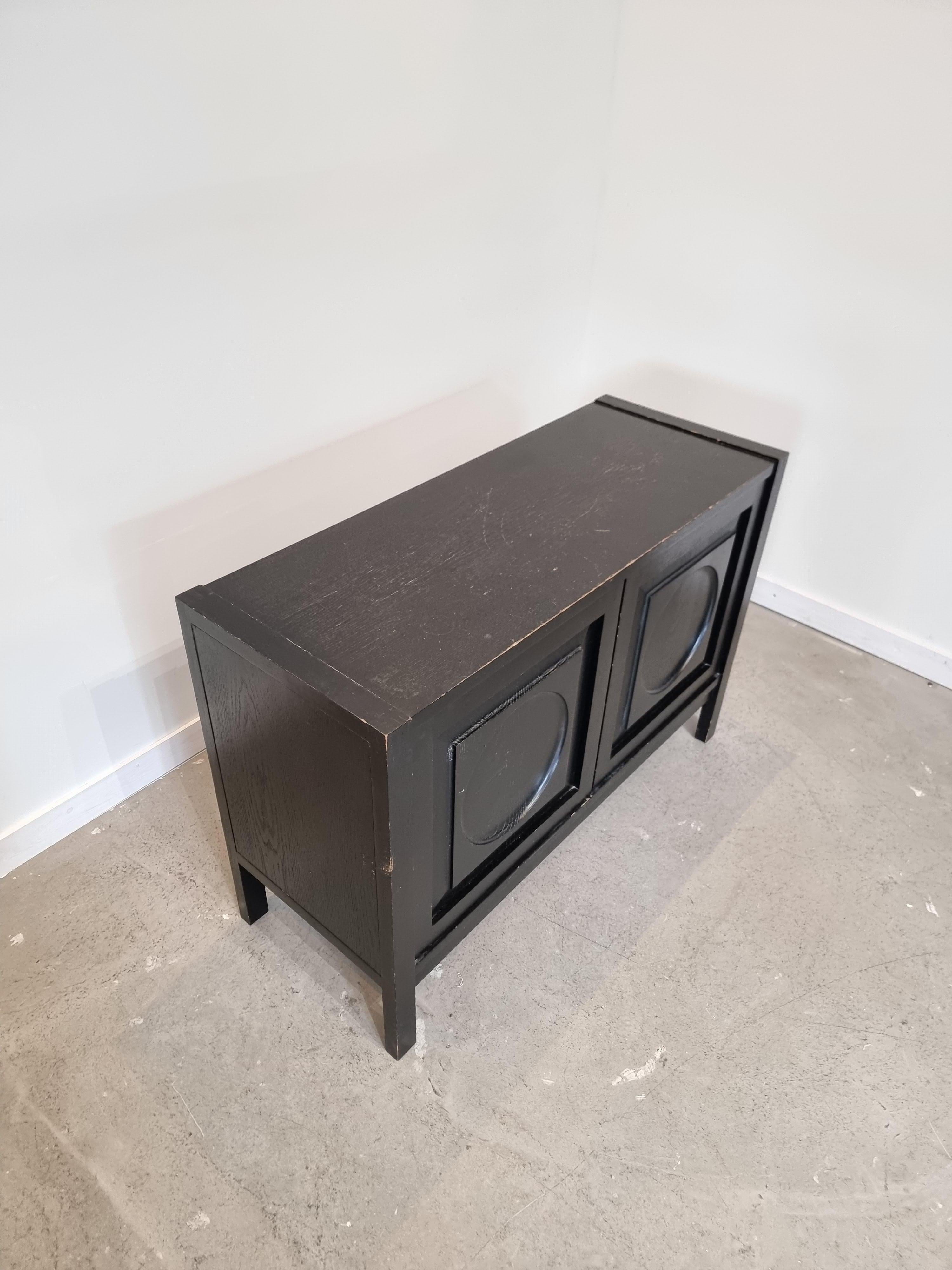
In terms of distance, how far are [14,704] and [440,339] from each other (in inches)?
45.0

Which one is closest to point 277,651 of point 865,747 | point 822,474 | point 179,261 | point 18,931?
point 179,261

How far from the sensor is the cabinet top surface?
1.13m

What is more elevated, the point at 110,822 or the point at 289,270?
the point at 289,270

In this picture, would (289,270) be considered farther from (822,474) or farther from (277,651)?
(822,474)

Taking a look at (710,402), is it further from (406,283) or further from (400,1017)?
(400,1017)

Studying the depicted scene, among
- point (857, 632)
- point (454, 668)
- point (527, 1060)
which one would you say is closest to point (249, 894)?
point (527, 1060)

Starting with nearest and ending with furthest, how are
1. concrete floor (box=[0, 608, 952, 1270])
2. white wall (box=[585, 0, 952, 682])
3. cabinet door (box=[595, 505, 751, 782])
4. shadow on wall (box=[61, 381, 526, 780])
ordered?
concrete floor (box=[0, 608, 952, 1270]) < cabinet door (box=[595, 505, 751, 782]) < shadow on wall (box=[61, 381, 526, 780]) < white wall (box=[585, 0, 952, 682])

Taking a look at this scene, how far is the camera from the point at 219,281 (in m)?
1.44

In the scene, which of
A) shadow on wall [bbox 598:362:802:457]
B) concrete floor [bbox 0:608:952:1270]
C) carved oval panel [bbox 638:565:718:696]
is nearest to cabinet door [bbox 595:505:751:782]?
carved oval panel [bbox 638:565:718:696]

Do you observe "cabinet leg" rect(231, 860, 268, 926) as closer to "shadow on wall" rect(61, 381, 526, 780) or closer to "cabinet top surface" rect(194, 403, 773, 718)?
"shadow on wall" rect(61, 381, 526, 780)

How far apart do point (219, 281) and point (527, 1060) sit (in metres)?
1.35

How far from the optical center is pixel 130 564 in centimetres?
154

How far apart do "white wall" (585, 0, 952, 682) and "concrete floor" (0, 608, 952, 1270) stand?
27.1 inches

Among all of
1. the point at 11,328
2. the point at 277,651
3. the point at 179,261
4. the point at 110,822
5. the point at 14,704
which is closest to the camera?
the point at 277,651
